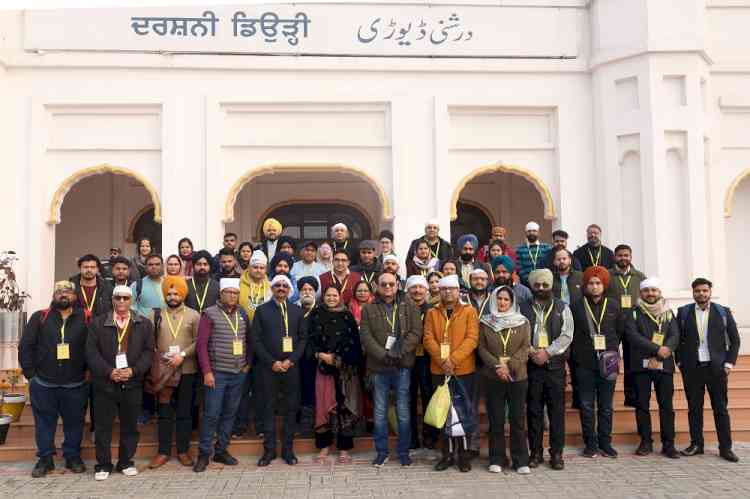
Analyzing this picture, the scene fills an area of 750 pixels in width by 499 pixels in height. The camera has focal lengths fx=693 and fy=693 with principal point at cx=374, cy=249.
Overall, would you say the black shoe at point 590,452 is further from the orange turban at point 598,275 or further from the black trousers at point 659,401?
the orange turban at point 598,275

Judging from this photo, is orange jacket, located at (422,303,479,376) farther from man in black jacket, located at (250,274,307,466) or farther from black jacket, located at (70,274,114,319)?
black jacket, located at (70,274,114,319)

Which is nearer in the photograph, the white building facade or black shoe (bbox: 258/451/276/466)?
black shoe (bbox: 258/451/276/466)

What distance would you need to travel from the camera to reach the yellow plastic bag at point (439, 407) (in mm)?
5602

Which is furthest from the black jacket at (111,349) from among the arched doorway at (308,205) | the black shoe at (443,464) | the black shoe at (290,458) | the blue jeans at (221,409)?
the arched doorway at (308,205)

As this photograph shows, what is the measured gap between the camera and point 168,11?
9594 millimetres

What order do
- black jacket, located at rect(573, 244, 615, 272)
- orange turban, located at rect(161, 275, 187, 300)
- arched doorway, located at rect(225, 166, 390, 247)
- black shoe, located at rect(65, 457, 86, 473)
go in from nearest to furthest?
black shoe, located at rect(65, 457, 86, 473) → orange turban, located at rect(161, 275, 187, 300) → black jacket, located at rect(573, 244, 615, 272) → arched doorway, located at rect(225, 166, 390, 247)

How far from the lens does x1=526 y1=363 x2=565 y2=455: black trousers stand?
5.76m

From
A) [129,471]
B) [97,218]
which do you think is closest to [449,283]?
[129,471]

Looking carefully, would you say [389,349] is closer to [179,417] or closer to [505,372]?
[505,372]

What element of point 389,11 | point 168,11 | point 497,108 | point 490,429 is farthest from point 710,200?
point 168,11

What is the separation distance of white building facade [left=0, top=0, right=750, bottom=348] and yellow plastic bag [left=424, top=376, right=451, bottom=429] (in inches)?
160

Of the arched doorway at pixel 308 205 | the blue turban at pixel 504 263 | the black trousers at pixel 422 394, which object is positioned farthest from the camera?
the arched doorway at pixel 308 205

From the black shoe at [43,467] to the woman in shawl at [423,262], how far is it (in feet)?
12.4

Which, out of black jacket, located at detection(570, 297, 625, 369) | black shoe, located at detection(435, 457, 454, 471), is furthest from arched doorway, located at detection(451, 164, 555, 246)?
black shoe, located at detection(435, 457, 454, 471)
